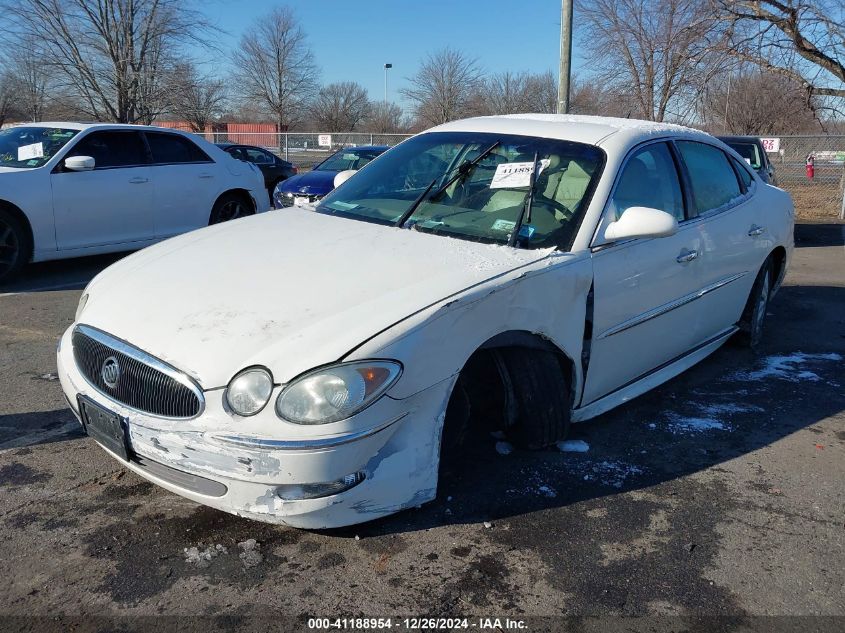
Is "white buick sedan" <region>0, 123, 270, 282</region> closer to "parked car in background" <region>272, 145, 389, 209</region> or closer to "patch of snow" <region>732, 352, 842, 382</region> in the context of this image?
"parked car in background" <region>272, 145, 389, 209</region>

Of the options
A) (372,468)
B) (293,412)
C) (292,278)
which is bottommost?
(372,468)

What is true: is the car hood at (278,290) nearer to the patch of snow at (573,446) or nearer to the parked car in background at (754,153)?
the patch of snow at (573,446)

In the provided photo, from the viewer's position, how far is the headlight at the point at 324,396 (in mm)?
2475

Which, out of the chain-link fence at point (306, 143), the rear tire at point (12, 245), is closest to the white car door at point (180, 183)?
the rear tire at point (12, 245)

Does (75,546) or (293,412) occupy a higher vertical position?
(293,412)

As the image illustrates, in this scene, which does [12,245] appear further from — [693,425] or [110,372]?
[693,425]

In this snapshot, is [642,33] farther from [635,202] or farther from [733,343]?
[635,202]

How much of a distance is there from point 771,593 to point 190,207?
24.5 feet

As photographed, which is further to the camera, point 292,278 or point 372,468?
point 292,278

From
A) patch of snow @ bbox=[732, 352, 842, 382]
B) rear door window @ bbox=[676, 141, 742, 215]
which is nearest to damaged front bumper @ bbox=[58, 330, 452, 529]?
rear door window @ bbox=[676, 141, 742, 215]

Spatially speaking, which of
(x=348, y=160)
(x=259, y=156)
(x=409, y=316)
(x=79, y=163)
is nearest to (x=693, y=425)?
(x=409, y=316)

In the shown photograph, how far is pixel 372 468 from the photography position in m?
2.62

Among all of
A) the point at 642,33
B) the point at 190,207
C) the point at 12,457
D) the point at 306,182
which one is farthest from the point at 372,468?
the point at 642,33

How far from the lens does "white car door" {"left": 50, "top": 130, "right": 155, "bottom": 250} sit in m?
7.38
